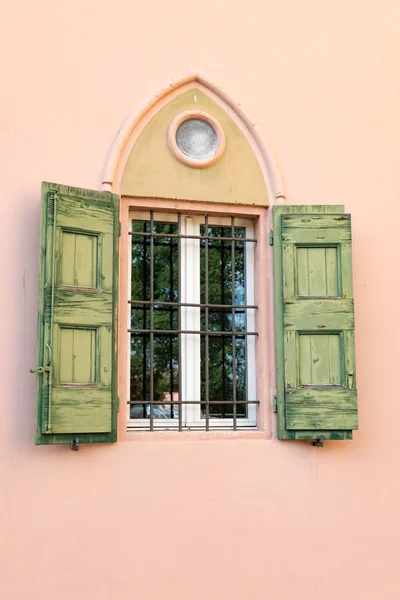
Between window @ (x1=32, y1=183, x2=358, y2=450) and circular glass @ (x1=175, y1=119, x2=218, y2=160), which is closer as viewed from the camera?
window @ (x1=32, y1=183, x2=358, y2=450)

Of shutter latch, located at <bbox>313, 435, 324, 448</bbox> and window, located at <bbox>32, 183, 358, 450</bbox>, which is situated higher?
window, located at <bbox>32, 183, 358, 450</bbox>

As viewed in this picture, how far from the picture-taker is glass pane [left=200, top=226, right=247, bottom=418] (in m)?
4.94

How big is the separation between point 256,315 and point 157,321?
2.05 feet

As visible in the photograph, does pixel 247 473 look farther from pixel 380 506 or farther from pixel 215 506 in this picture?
pixel 380 506

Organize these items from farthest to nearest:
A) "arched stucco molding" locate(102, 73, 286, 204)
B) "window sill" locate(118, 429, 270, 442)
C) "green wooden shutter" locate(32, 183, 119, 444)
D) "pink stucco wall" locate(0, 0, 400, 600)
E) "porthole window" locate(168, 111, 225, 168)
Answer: "porthole window" locate(168, 111, 225, 168)
"arched stucco molding" locate(102, 73, 286, 204)
"window sill" locate(118, 429, 270, 442)
"pink stucco wall" locate(0, 0, 400, 600)
"green wooden shutter" locate(32, 183, 119, 444)

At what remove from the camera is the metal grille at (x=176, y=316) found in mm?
4824

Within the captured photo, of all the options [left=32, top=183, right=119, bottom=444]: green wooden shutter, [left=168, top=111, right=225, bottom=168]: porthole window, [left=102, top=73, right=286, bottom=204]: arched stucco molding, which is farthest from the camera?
[left=168, top=111, right=225, bottom=168]: porthole window

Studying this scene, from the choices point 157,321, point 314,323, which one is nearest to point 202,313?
point 157,321

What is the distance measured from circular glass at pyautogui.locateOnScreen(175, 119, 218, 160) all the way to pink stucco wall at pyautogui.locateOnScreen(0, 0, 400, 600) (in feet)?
0.93

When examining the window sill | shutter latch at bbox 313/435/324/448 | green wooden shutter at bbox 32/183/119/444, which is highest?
green wooden shutter at bbox 32/183/119/444

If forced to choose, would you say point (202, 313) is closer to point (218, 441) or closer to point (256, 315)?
point (256, 315)

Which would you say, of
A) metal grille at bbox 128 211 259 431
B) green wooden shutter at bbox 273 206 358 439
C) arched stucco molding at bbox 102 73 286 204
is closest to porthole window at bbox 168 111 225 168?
arched stucco molding at bbox 102 73 286 204

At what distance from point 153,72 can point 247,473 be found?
2.51 metres

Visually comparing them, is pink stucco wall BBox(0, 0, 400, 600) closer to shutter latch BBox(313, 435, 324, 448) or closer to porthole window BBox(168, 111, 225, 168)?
shutter latch BBox(313, 435, 324, 448)
